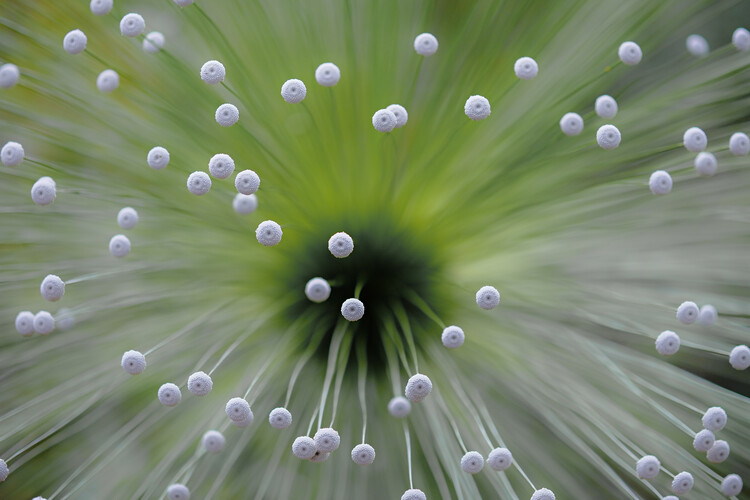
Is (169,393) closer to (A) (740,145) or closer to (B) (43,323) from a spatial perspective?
(B) (43,323)

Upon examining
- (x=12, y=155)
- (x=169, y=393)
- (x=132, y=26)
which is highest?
(x=132, y=26)

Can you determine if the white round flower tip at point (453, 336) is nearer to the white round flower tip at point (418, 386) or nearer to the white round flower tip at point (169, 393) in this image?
the white round flower tip at point (418, 386)

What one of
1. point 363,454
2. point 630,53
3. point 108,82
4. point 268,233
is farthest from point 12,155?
point 630,53

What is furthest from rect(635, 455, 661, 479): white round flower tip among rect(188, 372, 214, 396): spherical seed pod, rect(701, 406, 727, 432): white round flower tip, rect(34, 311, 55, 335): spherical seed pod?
rect(34, 311, 55, 335): spherical seed pod

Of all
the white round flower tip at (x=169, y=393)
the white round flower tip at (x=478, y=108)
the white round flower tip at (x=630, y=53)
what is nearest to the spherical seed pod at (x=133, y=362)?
the white round flower tip at (x=169, y=393)

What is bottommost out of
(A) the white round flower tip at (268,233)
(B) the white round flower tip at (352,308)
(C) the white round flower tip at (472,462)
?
(C) the white round flower tip at (472,462)

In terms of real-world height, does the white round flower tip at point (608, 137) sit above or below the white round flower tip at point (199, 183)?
above

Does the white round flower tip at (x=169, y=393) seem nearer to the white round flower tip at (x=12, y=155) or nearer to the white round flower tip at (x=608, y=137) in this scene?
the white round flower tip at (x=12, y=155)

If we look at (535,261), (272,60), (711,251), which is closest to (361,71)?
(272,60)

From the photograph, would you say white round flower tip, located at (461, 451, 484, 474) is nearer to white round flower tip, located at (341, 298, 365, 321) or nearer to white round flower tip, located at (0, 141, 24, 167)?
white round flower tip, located at (341, 298, 365, 321)

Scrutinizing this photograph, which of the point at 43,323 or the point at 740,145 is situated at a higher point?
the point at 740,145

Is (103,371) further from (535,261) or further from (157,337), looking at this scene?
(535,261)
